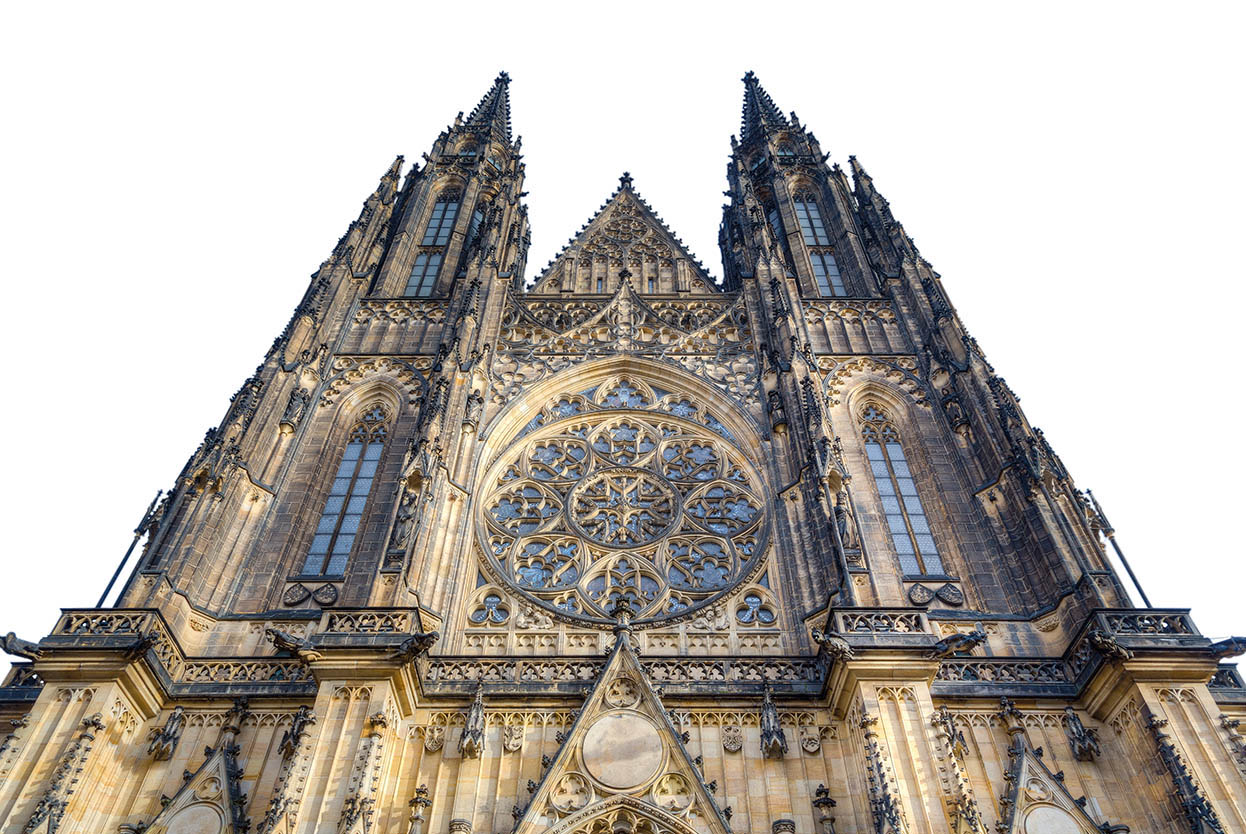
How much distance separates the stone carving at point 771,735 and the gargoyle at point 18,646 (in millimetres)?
9660

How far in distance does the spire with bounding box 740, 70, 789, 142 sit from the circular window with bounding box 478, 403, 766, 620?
15.2m

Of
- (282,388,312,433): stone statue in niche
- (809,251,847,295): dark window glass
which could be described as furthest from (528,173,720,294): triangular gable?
(282,388,312,433): stone statue in niche

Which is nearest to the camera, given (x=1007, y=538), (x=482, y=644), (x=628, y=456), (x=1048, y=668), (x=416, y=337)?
(x=1048, y=668)

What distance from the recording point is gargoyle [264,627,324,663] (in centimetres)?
1129

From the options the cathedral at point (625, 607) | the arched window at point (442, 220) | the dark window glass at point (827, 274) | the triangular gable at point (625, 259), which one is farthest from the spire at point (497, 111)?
the dark window glass at point (827, 274)

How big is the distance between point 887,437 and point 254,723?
12191 millimetres

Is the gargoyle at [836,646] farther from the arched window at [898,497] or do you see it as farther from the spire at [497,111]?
the spire at [497,111]

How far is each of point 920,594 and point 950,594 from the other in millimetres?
483

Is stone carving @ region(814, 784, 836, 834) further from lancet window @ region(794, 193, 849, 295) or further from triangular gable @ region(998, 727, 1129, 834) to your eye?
lancet window @ region(794, 193, 849, 295)

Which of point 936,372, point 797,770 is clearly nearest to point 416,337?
point 936,372

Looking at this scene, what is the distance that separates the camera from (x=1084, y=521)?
13.7 meters

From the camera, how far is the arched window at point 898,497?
14727 mm

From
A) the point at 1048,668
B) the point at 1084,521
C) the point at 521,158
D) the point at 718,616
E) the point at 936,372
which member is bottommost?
the point at 1048,668

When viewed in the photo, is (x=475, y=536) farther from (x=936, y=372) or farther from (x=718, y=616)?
(x=936, y=372)
